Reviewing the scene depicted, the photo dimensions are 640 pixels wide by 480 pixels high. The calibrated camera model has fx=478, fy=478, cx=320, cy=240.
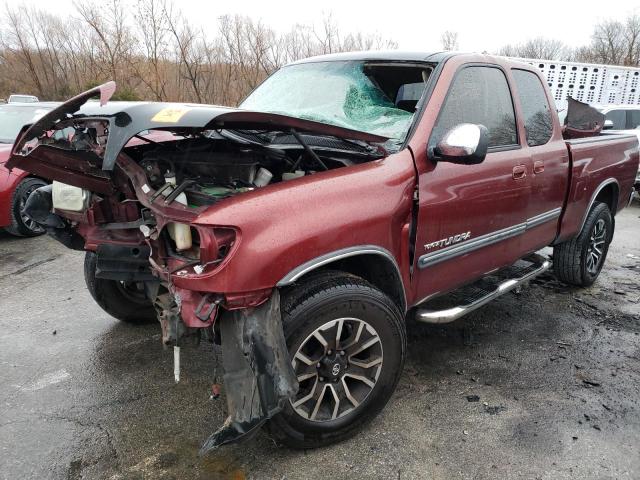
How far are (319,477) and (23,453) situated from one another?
148 cm

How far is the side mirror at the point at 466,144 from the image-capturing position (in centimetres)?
238

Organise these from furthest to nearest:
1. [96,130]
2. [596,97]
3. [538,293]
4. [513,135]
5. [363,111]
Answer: [596,97]
[538,293]
[513,135]
[363,111]
[96,130]

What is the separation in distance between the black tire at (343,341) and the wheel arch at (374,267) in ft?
0.39

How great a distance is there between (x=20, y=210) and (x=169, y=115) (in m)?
5.13

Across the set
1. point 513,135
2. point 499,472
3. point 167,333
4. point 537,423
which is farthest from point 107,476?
point 513,135

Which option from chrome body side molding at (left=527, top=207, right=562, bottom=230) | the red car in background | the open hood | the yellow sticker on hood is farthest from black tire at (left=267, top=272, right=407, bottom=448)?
the red car in background

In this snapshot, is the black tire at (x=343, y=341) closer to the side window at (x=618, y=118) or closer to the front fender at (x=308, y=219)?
the front fender at (x=308, y=219)

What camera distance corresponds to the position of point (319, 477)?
2.25m

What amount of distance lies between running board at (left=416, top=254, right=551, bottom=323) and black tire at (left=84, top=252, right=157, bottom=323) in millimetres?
2115

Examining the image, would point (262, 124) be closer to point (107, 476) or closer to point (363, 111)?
point (363, 111)

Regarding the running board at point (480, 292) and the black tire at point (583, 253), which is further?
the black tire at point (583, 253)

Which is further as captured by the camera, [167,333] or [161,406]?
[161,406]

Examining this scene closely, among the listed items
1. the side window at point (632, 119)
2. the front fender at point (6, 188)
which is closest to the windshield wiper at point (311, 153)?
the front fender at point (6, 188)

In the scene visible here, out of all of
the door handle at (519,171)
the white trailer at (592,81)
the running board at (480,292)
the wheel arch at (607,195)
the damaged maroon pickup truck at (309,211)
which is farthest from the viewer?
the white trailer at (592,81)
